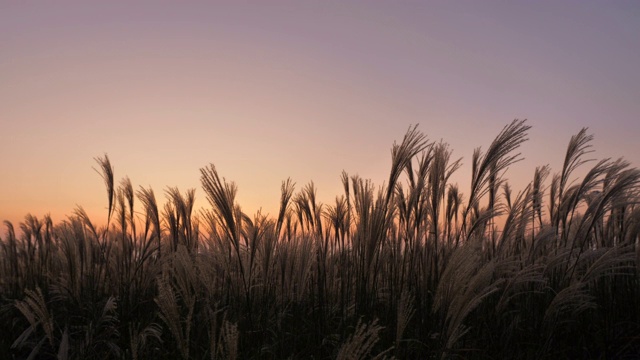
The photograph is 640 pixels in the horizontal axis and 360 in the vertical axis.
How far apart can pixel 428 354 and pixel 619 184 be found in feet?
6.98

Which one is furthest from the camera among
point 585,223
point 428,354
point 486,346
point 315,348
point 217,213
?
point 585,223

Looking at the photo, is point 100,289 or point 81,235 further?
point 100,289

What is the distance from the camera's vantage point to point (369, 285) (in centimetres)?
454

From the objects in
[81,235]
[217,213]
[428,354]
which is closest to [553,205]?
[428,354]

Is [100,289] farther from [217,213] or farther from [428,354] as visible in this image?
[428,354]

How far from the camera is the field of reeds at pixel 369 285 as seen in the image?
3477 mm

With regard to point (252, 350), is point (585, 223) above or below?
above

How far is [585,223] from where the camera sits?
4758 mm

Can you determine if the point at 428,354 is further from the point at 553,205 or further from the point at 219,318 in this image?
the point at 553,205

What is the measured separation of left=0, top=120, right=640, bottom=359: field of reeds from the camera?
348 cm

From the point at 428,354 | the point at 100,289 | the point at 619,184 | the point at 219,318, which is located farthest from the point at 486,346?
the point at 100,289

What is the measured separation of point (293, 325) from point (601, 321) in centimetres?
295

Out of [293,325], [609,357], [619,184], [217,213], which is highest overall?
[619,184]

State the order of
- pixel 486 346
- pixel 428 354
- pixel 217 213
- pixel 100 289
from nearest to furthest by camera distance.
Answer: pixel 217 213 < pixel 428 354 < pixel 486 346 < pixel 100 289
